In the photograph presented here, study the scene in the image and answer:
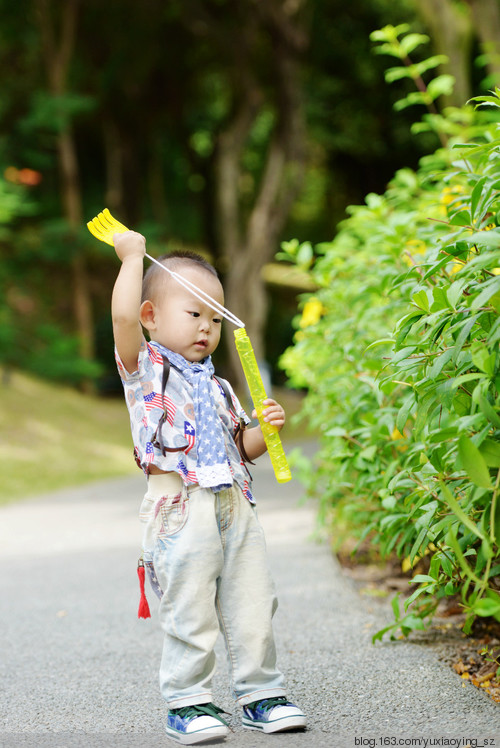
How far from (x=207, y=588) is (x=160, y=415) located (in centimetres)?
52

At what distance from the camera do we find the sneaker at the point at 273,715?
8.11ft

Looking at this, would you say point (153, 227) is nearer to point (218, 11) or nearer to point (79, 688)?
point (218, 11)

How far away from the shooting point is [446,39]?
994 centimetres

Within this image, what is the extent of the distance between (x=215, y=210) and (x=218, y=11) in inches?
219

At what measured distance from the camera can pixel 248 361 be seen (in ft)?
8.74

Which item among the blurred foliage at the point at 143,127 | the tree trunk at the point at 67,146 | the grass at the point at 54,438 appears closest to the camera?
the grass at the point at 54,438

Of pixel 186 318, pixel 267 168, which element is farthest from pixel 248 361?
pixel 267 168

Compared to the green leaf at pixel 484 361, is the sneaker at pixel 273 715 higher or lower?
lower

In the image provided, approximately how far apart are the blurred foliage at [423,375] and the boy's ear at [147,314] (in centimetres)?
69

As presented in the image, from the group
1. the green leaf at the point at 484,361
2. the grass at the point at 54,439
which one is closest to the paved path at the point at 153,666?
the green leaf at the point at 484,361

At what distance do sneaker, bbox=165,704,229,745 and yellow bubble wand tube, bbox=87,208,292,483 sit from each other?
0.70 metres

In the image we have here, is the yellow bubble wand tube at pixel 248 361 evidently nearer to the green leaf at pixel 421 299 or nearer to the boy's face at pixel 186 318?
the boy's face at pixel 186 318

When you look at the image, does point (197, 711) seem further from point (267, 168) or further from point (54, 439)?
point (267, 168)

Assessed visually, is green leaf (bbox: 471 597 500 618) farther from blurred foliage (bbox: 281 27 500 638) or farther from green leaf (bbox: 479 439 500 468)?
green leaf (bbox: 479 439 500 468)
